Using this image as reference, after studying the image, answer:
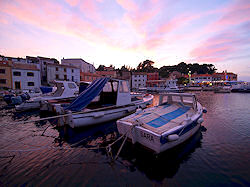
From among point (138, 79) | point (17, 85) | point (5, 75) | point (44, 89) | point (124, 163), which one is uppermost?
point (138, 79)

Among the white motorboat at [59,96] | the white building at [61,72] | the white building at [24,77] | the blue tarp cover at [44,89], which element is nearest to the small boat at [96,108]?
the white motorboat at [59,96]

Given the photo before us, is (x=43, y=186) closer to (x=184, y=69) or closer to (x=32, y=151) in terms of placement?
(x=32, y=151)

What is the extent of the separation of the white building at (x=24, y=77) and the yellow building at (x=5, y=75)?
28.0 inches

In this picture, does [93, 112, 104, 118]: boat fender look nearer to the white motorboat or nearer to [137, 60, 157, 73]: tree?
the white motorboat

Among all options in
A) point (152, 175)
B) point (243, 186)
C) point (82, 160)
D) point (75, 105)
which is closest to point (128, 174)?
point (152, 175)

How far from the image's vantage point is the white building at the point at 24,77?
91.7 feet

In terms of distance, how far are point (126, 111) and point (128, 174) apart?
231 inches

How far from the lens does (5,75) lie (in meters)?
26.5

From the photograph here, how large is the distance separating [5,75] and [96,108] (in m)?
32.0

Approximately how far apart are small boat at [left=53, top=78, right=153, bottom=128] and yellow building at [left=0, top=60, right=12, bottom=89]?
29.5 metres

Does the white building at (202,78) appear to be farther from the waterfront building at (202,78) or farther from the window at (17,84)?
the window at (17,84)

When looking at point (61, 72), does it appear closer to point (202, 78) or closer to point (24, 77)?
point (24, 77)

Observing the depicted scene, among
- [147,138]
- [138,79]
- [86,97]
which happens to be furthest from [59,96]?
[138,79]

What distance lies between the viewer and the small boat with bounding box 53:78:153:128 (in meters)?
7.14
